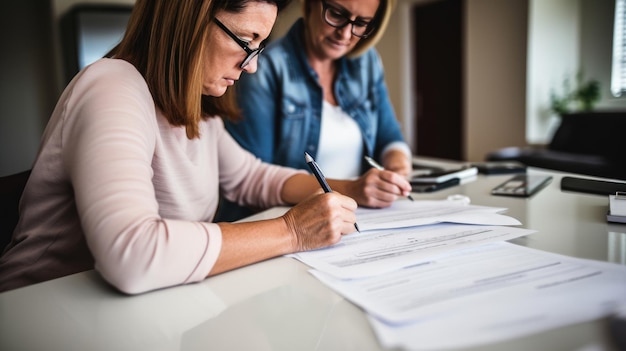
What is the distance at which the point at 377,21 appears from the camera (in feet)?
5.49

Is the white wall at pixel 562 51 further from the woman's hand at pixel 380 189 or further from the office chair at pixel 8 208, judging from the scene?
the office chair at pixel 8 208

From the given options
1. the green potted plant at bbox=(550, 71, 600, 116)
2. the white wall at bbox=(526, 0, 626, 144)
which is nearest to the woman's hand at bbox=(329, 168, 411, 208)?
the green potted plant at bbox=(550, 71, 600, 116)

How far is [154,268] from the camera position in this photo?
2.11ft

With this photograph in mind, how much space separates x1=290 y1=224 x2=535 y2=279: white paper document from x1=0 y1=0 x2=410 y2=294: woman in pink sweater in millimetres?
38

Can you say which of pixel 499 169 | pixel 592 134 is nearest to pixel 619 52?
pixel 592 134

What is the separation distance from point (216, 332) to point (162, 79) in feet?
1.80

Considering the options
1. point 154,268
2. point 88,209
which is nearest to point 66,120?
point 88,209

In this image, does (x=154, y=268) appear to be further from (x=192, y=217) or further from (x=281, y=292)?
(x=192, y=217)

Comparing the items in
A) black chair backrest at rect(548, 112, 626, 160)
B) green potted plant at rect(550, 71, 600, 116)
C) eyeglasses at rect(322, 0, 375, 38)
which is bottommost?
black chair backrest at rect(548, 112, 626, 160)

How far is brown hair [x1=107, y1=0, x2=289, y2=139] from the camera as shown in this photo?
88cm

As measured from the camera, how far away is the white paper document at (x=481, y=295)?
1.67 ft

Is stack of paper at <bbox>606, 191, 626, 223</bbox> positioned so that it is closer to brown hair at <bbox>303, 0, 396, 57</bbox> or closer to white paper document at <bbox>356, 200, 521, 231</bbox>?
white paper document at <bbox>356, 200, 521, 231</bbox>

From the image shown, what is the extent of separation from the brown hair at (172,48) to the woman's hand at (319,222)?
1.05ft

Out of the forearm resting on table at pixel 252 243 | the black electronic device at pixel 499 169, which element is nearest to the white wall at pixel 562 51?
the black electronic device at pixel 499 169
